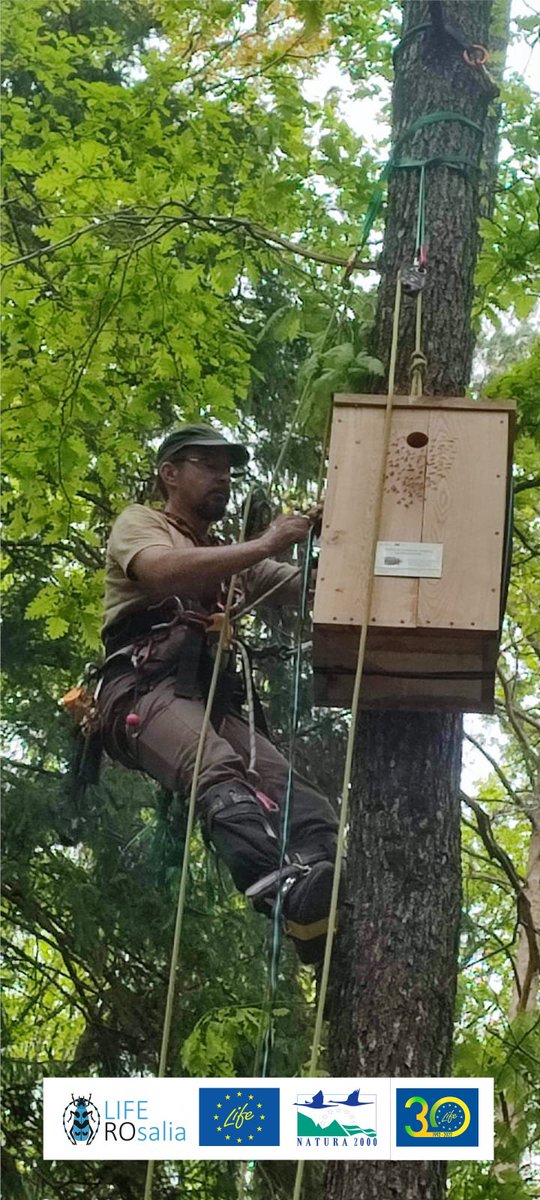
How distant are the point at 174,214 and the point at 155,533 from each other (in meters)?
0.96

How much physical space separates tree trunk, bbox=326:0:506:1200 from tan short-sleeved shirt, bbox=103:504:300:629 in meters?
0.55

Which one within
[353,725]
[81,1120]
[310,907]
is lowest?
[81,1120]

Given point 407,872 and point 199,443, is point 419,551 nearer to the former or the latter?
point 407,872

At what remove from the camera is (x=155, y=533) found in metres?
3.07

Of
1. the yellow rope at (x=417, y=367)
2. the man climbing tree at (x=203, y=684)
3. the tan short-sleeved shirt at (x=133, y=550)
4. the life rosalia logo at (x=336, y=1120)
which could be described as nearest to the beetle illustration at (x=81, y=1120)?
the life rosalia logo at (x=336, y=1120)

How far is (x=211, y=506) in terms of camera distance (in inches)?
130

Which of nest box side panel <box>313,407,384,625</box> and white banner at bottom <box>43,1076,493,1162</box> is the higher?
nest box side panel <box>313,407,384,625</box>

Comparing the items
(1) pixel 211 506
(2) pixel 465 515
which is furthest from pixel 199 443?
(2) pixel 465 515

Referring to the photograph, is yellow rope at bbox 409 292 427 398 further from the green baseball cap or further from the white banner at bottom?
the white banner at bottom

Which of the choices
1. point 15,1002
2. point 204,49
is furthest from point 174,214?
point 15,1002

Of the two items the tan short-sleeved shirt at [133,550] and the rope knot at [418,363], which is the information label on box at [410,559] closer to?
the rope knot at [418,363]

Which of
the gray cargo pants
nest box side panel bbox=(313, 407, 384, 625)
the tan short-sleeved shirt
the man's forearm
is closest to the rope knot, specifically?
nest box side panel bbox=(313, 407, 384, 625)

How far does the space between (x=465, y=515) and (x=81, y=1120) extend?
4.82 feet

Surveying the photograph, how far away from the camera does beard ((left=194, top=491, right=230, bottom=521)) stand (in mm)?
3303
